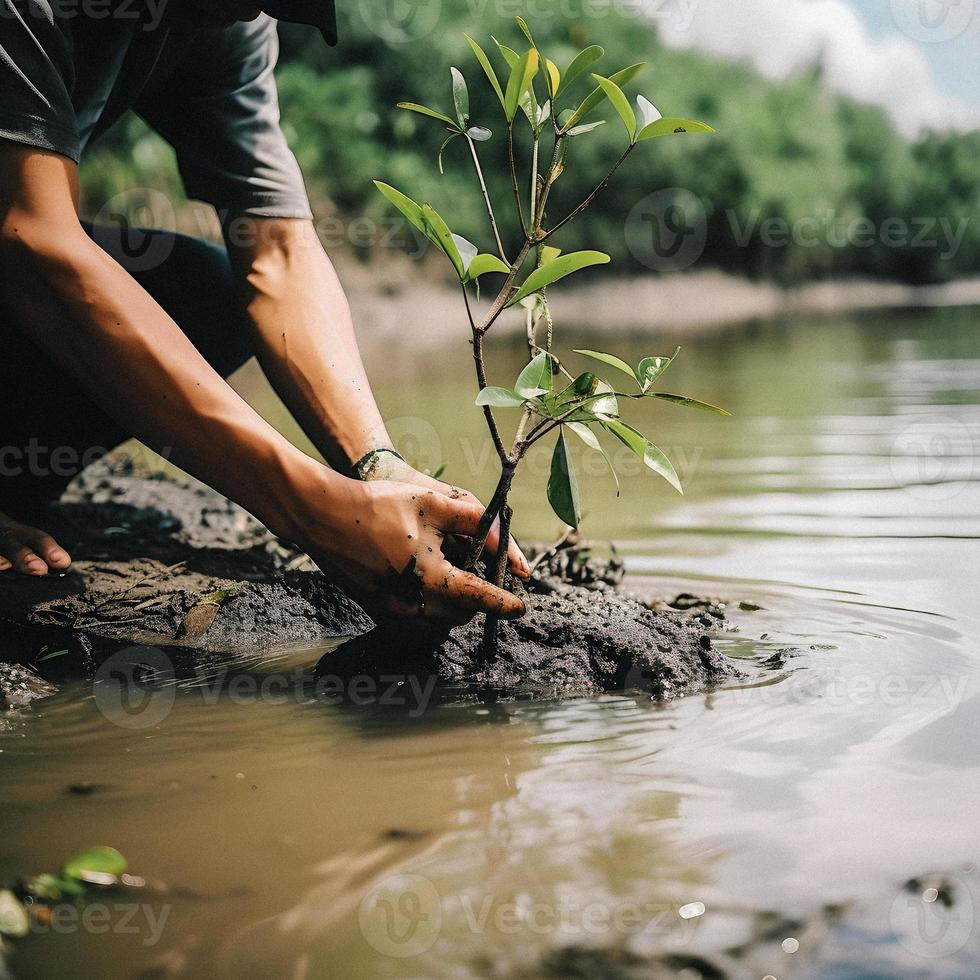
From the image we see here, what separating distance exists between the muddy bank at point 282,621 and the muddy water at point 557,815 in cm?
9

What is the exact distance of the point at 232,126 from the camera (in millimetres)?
2150

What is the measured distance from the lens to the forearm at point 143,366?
1.49 meters

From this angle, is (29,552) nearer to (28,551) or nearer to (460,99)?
(28,551)

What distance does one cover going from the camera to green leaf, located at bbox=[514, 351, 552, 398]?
1550 millimetres

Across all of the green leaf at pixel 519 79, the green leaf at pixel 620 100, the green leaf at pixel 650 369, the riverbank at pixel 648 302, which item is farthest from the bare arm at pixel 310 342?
the riverbank at pixel 648 302

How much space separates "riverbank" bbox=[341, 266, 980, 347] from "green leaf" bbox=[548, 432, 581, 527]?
9.55 meters

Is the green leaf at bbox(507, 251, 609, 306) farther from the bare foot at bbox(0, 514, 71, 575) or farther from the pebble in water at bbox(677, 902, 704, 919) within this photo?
the bare foot at bbox(0, 514, 71, 575)

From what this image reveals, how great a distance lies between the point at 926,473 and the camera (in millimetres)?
3451

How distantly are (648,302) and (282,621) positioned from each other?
1358cm

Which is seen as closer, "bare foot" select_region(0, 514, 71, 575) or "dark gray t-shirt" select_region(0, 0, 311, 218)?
"dark gray t-shirt" select_region(0, 0, 311, 218)

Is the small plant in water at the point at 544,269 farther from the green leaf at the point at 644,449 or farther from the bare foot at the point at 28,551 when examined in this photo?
the bare foot at the point at 28,551

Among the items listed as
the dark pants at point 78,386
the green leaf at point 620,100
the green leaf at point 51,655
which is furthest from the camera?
the dark pants at point 78,386

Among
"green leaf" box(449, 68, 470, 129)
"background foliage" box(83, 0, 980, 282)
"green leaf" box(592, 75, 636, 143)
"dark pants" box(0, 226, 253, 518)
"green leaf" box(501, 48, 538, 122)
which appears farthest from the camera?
"background foliage" box(83, 0, 980, 282)

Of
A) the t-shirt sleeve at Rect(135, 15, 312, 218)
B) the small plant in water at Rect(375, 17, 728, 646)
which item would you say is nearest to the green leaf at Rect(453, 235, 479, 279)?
the small plant in water at Rect(375, 17, 728, 646)
